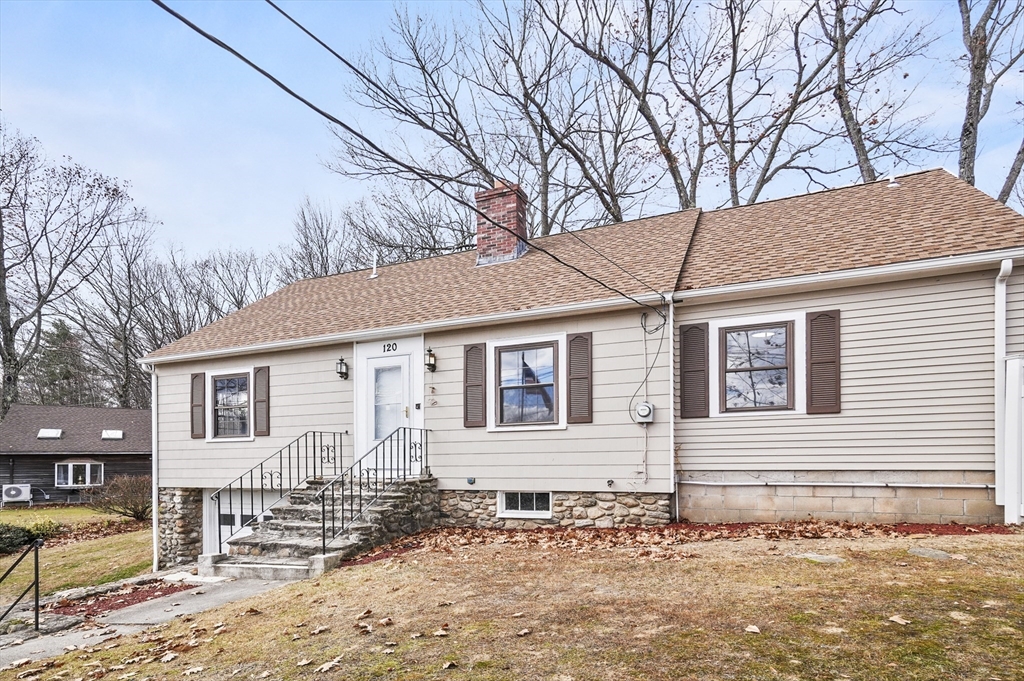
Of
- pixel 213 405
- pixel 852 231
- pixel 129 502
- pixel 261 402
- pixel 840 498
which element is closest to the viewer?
pixel 840 498

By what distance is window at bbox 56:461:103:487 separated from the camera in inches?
1067

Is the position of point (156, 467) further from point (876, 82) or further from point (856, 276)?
point (876, 82)

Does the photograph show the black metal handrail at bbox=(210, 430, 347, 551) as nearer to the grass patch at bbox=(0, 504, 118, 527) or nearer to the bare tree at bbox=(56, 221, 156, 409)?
the grass patch at bbox=(0, 504, 118, 527)

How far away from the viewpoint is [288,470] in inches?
488

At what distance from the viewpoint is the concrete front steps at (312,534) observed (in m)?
8.59

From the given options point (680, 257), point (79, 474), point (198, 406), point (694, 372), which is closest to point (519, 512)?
point (694, 372)

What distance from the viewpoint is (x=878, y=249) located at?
8.98 m

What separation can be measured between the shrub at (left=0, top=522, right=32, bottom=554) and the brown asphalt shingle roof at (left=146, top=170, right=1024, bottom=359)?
657 cm

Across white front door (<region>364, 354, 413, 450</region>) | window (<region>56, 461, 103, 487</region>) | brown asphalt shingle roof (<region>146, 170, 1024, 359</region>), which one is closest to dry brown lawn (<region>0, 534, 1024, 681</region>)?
brown asphalt shingle roof (<region>146, 170, 1024, 359</region>)

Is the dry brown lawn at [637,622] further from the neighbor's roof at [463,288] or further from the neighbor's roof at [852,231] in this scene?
the neighbor's roof at [463,288]

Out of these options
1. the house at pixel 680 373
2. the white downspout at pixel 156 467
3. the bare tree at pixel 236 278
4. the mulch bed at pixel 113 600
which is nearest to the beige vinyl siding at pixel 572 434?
the house at pixel 680 373

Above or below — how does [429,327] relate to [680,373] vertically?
above

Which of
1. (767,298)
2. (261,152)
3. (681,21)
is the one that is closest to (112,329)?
(261,152)

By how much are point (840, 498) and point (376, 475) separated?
6.03 metres
